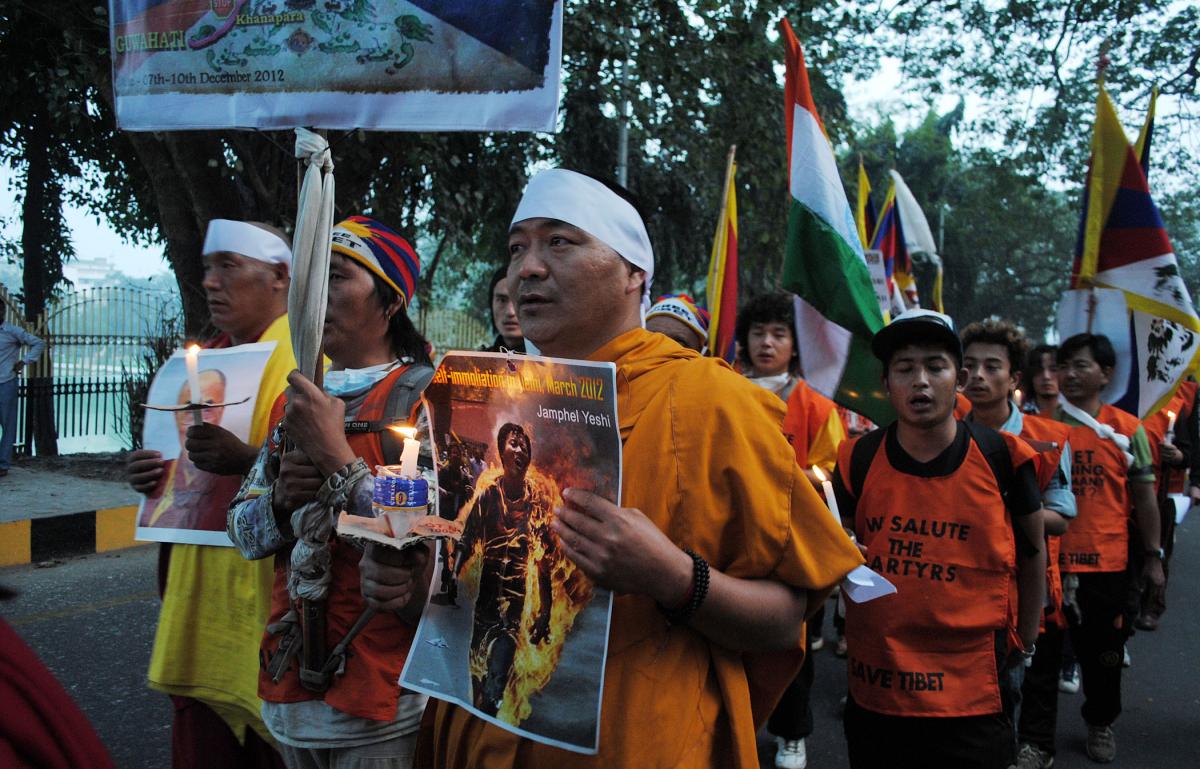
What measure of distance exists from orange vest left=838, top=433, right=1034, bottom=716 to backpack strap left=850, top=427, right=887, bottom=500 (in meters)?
0.16

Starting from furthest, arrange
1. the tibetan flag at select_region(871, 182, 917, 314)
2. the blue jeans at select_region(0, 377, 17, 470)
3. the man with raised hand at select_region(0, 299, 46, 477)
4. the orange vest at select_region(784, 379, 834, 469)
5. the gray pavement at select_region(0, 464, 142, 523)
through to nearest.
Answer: the man with raised hand at select_region(0, 299, 46, 477) < the blue jeans at select_region(0, 377, 17, 470) < the gray pavement at select_region(0, 464, 142, 523) < the tibetan flag at select_region(871, 182, 917, 314) < the orange vest at select_region(784, 379, 834, 469)

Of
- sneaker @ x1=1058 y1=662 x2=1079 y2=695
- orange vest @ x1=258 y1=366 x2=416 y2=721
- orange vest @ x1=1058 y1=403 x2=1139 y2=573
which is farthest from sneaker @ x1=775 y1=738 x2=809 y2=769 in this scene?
orange vest @ x1=258 y1=366 x2=416 y2=721

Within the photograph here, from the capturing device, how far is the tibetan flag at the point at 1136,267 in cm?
452

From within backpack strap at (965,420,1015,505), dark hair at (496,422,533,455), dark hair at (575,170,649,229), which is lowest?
backpack strap at (965,420,1015,505)

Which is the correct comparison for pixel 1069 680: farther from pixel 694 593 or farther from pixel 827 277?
pixel 694 593

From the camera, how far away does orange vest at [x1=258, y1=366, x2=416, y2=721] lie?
2.07 m

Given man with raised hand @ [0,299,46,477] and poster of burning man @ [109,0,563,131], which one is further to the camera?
man with raised hand @ [0,299,46,477]

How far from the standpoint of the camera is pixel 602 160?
16.5 m

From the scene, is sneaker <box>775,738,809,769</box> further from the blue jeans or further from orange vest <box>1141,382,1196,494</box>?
the blue jeans

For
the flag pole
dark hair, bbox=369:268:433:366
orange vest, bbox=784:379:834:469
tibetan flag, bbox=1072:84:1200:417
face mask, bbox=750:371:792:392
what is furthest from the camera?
the flag pole

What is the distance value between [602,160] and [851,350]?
13528 mm

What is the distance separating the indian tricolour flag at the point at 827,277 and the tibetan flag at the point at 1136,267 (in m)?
1.91

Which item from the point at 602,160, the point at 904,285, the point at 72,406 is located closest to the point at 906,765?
the point at 904,285

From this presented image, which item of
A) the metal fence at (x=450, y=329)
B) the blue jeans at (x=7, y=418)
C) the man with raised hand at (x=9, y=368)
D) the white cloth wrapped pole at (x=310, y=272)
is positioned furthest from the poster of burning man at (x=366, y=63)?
the metal fence at (x=450, y=329)
